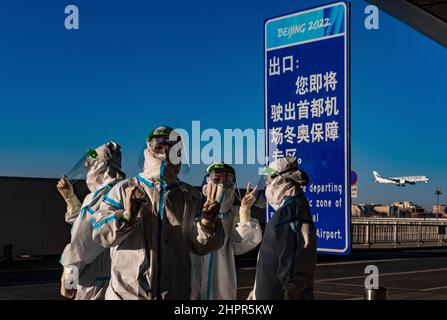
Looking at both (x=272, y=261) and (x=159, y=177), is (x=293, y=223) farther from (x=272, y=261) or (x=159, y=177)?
(x=159, y=177)

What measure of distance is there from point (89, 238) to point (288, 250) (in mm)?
1678

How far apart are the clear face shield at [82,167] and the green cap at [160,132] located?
6.90 feet

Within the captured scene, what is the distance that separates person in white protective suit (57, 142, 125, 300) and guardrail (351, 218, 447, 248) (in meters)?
30.0

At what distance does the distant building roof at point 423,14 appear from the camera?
444 inches

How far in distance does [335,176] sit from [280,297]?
160 centimetres

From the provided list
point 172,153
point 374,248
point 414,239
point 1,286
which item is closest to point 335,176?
point 172,153

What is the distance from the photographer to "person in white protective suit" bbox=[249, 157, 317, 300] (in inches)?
199

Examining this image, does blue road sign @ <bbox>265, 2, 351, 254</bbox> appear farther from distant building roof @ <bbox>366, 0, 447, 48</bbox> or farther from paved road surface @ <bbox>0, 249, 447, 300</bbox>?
paved road surface @ <bbox>0, 249, 447, 300</bbox>

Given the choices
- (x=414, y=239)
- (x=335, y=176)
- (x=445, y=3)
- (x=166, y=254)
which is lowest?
(x=414, y=239)

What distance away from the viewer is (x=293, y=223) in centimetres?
523

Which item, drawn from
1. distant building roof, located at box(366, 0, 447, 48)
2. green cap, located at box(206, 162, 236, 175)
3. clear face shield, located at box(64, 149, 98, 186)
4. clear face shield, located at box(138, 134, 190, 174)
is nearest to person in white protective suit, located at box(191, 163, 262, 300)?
green cap, located at box(206, 162, 236, 175)

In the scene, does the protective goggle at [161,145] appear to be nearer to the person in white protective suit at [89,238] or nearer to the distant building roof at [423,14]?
the person in white protective suit at [89,238]

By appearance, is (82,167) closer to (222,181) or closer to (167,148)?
(222,181)

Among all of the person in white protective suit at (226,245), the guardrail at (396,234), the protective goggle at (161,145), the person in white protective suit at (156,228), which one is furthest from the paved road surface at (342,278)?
the protective goggle at (161,145)
